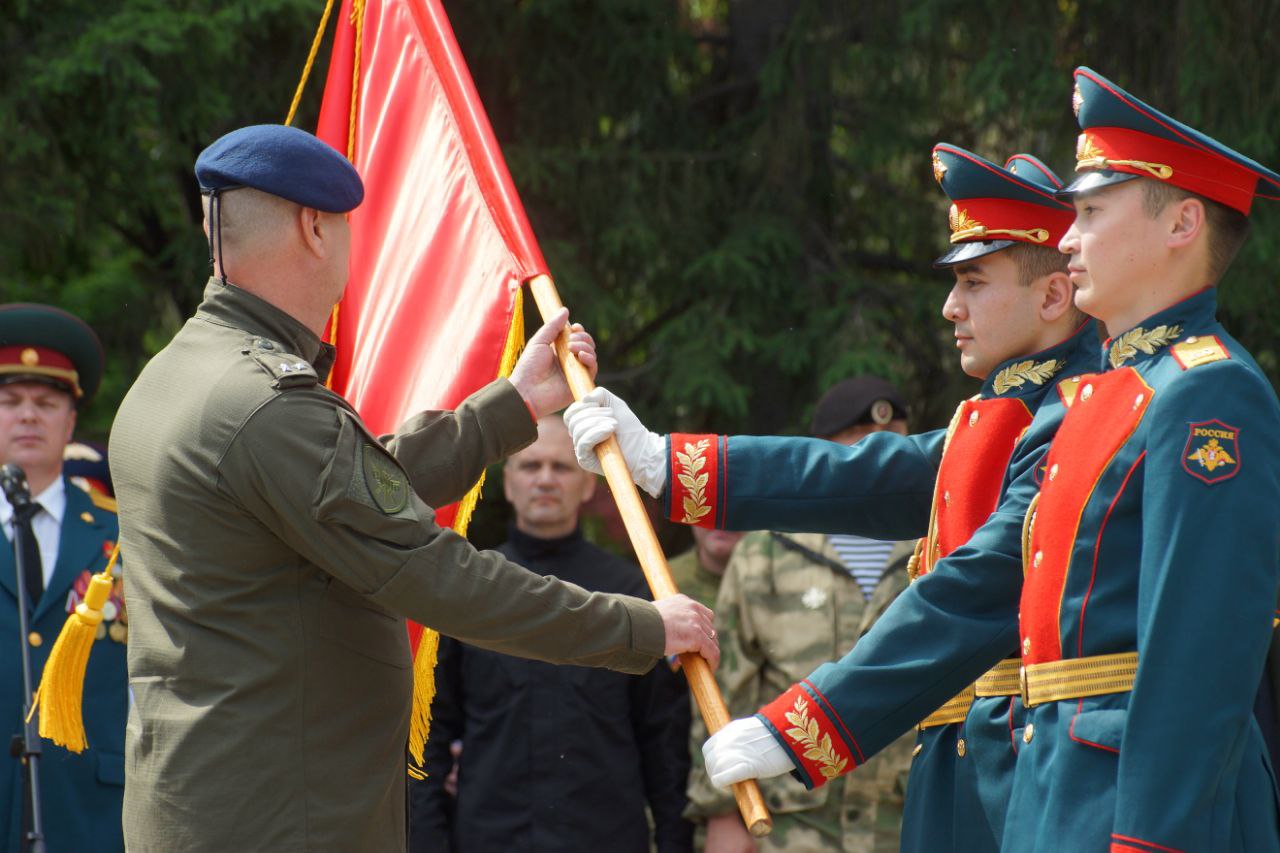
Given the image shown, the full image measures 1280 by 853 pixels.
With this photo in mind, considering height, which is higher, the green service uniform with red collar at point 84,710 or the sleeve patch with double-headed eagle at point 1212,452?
the sleeve patch with double-headed eagle at point 1212,452

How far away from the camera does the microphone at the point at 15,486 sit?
495 cm

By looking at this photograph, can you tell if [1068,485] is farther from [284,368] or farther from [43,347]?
[43,347]

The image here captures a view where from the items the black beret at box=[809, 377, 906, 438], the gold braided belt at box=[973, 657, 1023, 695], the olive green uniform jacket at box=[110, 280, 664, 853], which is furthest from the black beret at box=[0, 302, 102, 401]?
the gold braided belt at box=[973, 657, 1023, 695]

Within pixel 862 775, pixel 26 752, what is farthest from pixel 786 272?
pixel 26 752

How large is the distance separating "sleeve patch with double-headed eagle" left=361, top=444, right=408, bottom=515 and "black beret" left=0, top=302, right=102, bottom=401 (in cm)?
268

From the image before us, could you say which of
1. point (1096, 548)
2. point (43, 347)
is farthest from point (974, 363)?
point (43, 347)

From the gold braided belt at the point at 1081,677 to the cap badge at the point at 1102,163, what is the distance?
90cm

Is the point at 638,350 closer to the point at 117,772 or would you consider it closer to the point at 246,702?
the point at 117,772

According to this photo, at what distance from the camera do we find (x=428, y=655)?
12.9ft

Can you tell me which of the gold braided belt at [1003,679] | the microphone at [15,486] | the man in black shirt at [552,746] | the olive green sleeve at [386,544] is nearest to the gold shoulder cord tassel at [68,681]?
the microphone at [15,486]

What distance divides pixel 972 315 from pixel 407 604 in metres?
1.45

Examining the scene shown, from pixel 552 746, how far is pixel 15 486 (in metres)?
1.86

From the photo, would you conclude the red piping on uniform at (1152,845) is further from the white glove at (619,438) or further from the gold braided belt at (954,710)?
the white glove at (619,438)

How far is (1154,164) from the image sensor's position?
306 centimetres
